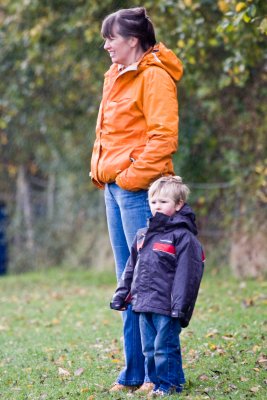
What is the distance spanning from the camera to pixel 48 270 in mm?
18547

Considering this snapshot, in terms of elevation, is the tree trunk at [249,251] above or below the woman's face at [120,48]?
below

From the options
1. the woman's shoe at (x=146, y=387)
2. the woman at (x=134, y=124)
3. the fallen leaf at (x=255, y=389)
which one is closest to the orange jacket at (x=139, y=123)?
the woman at (x=134, y=124)

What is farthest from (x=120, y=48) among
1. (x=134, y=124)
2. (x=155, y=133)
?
(x=155, y=133)

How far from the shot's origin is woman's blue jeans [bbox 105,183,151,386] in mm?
5188

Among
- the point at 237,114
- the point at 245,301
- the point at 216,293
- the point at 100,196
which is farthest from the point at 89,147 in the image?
the point at 245,301

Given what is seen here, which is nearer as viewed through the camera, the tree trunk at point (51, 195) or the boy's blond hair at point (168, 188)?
the boy's blond hair at point (168, 188)

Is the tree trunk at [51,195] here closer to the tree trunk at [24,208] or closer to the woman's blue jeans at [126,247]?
the tree trunk at [24,208]

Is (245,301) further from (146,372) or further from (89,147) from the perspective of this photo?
(89,147)

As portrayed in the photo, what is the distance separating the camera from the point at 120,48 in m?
5.22

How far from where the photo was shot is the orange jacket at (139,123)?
504 centimetres

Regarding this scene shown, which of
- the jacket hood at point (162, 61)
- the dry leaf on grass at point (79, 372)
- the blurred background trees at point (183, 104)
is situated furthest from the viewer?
the blurred background trees at point (183, 104)

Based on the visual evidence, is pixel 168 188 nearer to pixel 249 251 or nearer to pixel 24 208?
pixel 249 251

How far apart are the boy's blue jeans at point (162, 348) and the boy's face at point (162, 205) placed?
2.05 ft

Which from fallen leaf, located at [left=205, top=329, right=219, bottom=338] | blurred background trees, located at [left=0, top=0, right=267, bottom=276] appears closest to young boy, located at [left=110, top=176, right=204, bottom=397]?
fallen leaf, located at [left=205, top=329, right=219, bottom=338]
